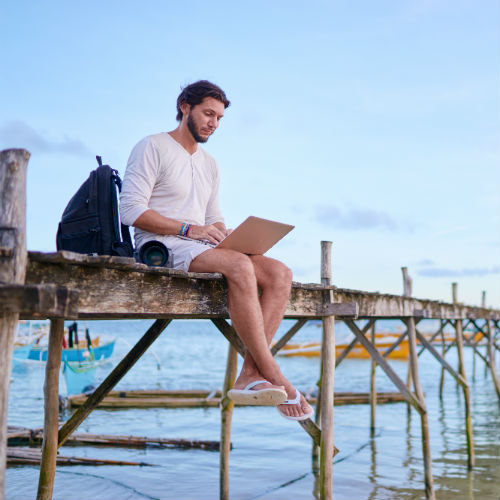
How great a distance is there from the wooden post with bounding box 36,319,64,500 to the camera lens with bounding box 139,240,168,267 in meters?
1.64

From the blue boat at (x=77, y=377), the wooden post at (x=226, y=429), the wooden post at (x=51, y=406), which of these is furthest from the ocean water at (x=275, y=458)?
the wooden post at (x=51, y=406)

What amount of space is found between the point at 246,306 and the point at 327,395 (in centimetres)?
253

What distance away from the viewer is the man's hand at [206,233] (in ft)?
12.7

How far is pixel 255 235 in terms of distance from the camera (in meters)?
3.63

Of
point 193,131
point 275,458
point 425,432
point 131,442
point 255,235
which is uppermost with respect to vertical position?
point 193,131

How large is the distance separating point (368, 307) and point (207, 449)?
5050 millimetres

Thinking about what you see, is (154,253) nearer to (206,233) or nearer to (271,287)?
(206,233)

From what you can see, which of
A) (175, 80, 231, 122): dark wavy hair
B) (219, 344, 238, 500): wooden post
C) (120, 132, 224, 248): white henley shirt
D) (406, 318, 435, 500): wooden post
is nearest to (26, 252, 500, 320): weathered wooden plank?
(120, 132, 224, 248): white henley shirt

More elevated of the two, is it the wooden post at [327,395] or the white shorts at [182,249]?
the white shorts at [182,249]

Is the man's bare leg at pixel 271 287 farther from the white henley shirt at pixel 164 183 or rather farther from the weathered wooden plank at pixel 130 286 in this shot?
the white henley shirt at pixel 164 183

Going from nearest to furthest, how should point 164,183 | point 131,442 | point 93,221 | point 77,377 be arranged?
1. point 93,221
2. point 164,183
3. point 131,442
4. point 77,377

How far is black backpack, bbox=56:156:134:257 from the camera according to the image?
3.41 metres

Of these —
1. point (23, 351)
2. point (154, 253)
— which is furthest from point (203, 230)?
point (23, 351)

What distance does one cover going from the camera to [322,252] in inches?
243
